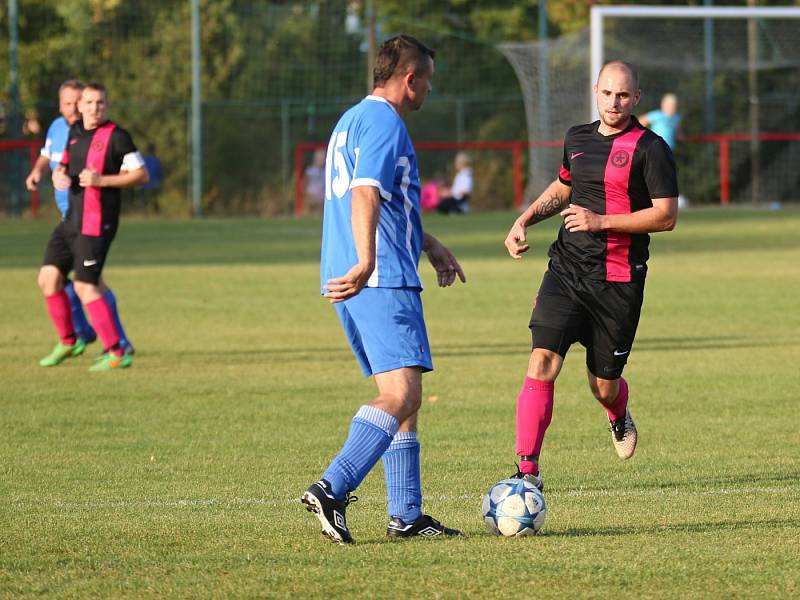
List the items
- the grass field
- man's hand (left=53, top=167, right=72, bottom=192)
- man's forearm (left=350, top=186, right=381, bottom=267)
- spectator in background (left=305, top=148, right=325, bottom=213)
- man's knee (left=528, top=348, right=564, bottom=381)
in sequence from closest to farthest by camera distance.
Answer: the grass field
man's forearm (left=350, top=186, right=381, bottom=267)
man's knee (left=528, top=348, right=564, bottom=381)
man's hand (left=53, top=167, right=72, bottom=192)
spectator in background (left=305, top=148, right=325, bottom=213)

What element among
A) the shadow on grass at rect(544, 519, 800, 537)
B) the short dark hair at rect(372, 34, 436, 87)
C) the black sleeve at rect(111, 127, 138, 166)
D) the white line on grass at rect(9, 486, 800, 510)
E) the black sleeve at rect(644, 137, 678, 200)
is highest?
the short dark hair at rect(372, 34, 436, 87)

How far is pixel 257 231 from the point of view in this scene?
101 ft

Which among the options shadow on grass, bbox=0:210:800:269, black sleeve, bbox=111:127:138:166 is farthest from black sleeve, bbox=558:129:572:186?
shadow on grass, bbox=0:210:800:269

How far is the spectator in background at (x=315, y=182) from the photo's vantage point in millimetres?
36906

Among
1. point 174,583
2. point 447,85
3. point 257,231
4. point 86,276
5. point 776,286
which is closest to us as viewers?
point 174,583

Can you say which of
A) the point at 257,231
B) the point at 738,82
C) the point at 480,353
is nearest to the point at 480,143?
the point at 738,82

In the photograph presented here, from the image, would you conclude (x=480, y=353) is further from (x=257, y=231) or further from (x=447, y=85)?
(x=447, y=85)

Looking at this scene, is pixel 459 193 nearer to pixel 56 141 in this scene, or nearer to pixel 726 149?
pixel 726 149

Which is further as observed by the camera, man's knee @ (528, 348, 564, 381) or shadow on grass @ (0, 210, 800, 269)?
shadow on grass @ (0, 210, 800, 269)

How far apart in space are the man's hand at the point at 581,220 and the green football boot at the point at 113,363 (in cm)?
573

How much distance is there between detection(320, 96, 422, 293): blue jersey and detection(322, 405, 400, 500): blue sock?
19.3 inches

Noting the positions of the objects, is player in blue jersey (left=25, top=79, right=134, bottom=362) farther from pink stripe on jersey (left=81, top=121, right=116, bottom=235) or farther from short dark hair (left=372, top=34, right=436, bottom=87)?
short dark hair (left=372, top=34, right=436, bottom=87)

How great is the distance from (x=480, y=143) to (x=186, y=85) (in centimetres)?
761

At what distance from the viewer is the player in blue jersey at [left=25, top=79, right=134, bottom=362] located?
473 inches
